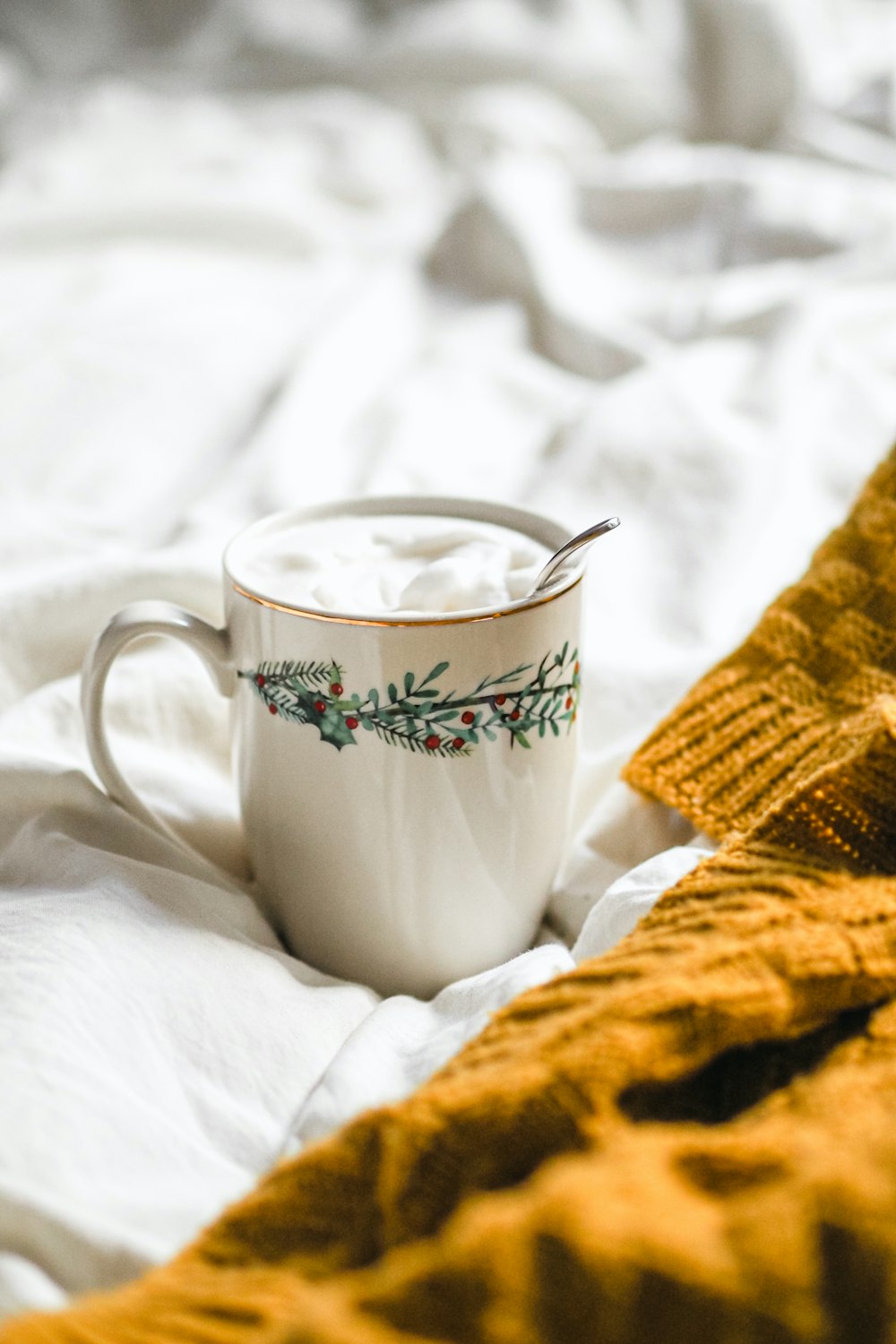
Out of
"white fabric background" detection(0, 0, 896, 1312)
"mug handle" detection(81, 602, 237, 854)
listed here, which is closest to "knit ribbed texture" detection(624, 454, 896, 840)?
"white fabric background" detection(0, 0, 896, 1312)

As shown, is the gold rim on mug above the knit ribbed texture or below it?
above

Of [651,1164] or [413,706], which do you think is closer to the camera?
[651,1164]

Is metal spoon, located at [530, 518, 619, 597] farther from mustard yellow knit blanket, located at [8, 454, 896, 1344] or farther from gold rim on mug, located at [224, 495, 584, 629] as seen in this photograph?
mustard yellow knit blanket, located at [8, 454, 896, 1344]

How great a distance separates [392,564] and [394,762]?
90 mm

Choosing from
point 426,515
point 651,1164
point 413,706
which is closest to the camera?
point 651,1164

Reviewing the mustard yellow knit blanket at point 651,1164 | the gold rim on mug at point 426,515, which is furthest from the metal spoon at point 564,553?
the mustard yellow knit blanket at point 651,1164

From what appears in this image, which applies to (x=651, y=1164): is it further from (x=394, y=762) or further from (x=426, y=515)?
(x=426, y=515)

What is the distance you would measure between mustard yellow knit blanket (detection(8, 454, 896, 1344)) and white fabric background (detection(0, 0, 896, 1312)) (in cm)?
5

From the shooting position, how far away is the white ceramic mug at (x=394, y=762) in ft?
1.38

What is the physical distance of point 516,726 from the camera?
0.44 meters

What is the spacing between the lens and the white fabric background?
0.41 meters

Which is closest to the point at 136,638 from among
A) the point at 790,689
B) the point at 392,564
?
the point at 392,564

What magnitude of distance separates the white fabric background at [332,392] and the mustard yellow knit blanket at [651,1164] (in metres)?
0.05

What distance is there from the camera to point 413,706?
1.38 feet
